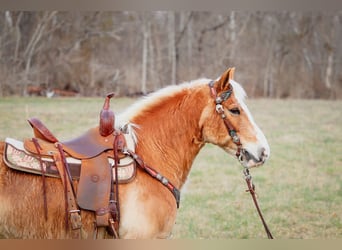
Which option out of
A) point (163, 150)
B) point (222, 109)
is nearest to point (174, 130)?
point (163, 150)

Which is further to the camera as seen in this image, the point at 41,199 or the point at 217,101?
the point at 217,101

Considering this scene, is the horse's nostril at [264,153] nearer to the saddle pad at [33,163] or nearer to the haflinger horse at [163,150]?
the haflinger horse at [163,150]

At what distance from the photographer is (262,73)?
3.72 metres

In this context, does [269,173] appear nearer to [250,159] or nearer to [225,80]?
[250,159]

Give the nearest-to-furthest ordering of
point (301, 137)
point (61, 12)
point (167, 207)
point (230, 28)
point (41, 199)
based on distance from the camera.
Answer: point (41, 199)
point (167, 207)
point (61, 12)
point (230, 28)
point (301, 137)

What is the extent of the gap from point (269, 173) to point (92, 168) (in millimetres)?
2508

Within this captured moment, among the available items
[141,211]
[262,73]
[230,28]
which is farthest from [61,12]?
[141,211]

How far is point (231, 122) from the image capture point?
6.64 ft

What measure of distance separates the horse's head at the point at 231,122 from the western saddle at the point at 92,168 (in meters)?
0.45

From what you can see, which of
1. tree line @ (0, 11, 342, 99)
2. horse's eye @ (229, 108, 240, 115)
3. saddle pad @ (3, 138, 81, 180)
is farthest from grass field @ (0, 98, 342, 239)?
saddle pad @ (3, 138, 81, 180)

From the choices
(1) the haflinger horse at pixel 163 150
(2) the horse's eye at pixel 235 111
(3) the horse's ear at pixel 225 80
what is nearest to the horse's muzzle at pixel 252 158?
(1) the haflinger horse at pixel 163 150

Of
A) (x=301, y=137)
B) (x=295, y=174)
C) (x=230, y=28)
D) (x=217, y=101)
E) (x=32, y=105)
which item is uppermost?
(x=230, y=28)

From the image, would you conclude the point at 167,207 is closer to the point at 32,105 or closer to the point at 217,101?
the point at 217,101

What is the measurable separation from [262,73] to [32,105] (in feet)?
6.79
